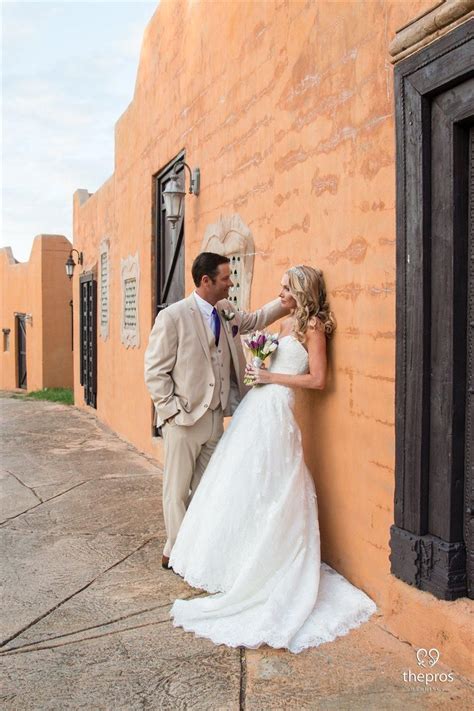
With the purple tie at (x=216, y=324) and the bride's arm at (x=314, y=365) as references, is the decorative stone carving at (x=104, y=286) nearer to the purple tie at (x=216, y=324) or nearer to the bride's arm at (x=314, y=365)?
the purple tie at (x=216, y=324)

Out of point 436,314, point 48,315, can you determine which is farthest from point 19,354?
point 436,314

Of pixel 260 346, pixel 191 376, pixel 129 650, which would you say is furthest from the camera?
pixel 191 376

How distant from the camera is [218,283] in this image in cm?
419

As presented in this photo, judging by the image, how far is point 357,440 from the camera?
3492 mm

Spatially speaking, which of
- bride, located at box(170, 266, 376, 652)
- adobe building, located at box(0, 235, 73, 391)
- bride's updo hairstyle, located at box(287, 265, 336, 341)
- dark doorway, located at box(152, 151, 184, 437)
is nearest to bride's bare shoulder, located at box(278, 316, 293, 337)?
bride, located at box(170, 266, 376, 652)

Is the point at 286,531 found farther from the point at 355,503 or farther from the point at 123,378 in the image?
the point at 123,378

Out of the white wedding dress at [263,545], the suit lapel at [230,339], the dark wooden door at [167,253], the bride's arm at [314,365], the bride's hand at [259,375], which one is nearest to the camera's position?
the white wedding dress at [263,545]

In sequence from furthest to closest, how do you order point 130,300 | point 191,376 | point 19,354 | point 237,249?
point 19,354 → point 130,300 → point 237,249 → point 191,376

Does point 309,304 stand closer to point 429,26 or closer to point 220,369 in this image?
point 220,369

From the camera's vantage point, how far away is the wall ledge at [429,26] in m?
2.59

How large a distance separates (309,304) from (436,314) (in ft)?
3.01

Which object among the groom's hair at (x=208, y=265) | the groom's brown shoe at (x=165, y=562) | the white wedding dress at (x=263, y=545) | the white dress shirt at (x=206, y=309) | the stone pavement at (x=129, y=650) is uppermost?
the groom's hair at (x=208, y=265)

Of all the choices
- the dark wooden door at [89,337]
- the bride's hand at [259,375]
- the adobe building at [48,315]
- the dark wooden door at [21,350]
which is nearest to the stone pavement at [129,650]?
the bride's hand at [259,375]

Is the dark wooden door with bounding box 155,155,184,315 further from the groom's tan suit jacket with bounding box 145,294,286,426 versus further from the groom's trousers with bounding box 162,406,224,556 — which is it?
the groom's trousers with bounding box 162,406,224,556
